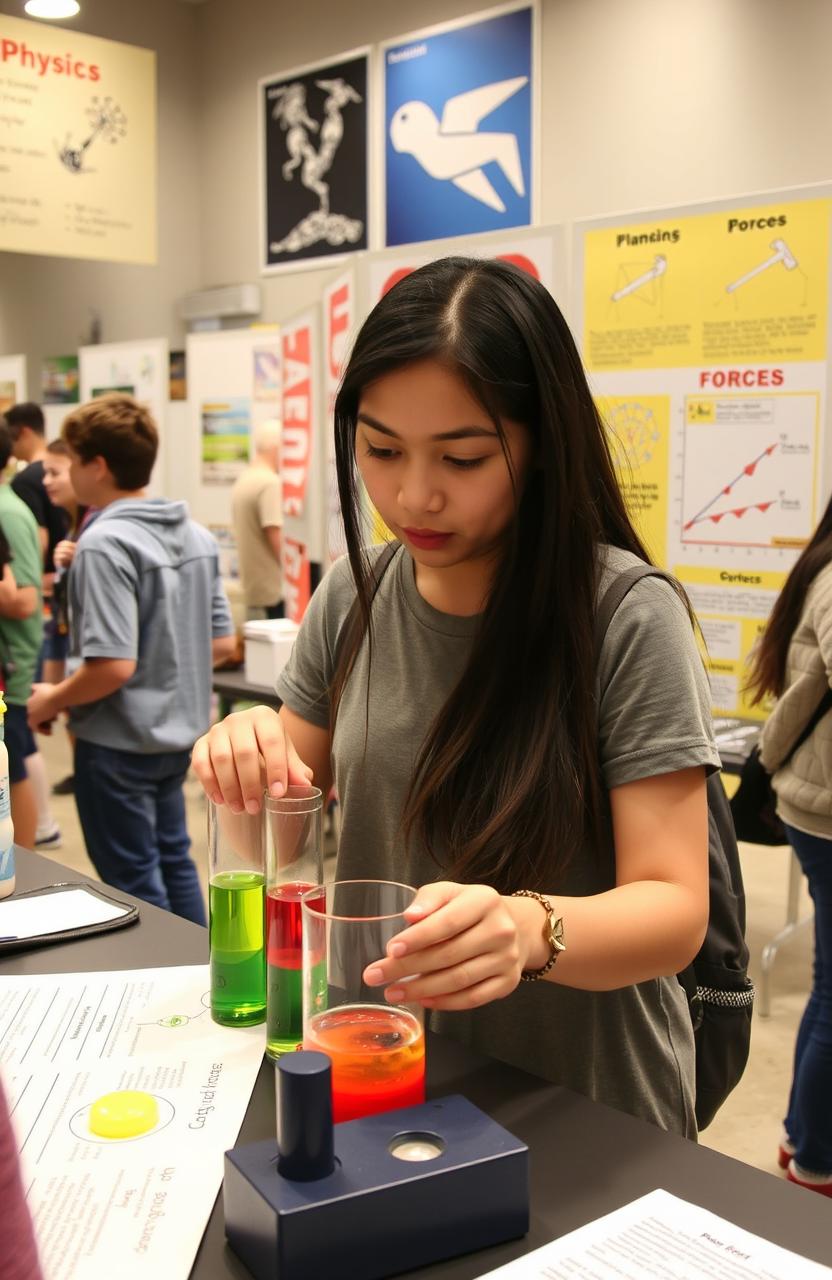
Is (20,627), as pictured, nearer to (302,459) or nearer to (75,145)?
(302,459)

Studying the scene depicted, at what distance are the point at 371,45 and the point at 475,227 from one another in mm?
1466

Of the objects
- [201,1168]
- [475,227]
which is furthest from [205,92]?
[201,1168]

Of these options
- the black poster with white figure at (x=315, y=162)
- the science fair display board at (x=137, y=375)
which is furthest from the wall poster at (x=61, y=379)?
the black poster with white figure at (x=315, y=162)

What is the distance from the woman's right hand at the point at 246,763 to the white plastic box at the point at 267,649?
258 cm

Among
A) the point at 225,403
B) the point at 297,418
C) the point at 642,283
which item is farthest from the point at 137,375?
the point at 642,283

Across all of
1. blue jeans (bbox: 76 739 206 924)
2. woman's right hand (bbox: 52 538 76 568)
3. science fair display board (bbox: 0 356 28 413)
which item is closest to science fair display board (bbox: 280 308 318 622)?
woman's right hand (bbox: 52 538 76 568)

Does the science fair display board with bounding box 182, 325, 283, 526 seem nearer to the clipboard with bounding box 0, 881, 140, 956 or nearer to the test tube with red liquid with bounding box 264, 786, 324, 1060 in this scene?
the clipboard with bounding box 0, 881, 140, 956

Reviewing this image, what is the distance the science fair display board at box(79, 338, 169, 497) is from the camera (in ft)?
22.8

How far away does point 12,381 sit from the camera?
333 inches

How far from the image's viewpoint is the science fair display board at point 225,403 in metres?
6.41

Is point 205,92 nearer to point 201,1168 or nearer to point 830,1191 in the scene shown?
point 830,1191

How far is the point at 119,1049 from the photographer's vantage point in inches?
40.8

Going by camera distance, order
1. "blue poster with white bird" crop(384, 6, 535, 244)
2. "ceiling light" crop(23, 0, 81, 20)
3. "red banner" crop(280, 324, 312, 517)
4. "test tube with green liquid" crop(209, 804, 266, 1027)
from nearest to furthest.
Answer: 1. "test tube with green liquid" crop(209, 804, 266, 1027)
2. "red banner" crop(280, 324, 312, 517)
3. "ceiling light" crop(23, 0, 81, 20)
4. "blue poster with white bird" crop(384, 6, 535, 244)

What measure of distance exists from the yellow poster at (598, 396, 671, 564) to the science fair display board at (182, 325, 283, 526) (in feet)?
10.4
